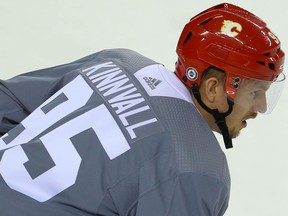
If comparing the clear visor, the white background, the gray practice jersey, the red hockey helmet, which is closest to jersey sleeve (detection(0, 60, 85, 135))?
the gray practice jersey

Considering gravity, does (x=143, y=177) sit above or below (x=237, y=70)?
below

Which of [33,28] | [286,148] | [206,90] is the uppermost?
[206,90]

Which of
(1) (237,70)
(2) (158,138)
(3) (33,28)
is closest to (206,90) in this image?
(1) (237,70)

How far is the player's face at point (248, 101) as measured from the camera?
1.68 m

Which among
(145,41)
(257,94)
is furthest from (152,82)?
(145,41)

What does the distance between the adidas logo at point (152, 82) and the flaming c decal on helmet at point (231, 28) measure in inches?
7.3

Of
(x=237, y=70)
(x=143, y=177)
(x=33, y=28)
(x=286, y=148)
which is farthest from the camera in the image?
(x=33, y=28)

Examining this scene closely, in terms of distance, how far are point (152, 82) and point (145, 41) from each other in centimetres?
134

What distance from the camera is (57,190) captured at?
1525 millimetres

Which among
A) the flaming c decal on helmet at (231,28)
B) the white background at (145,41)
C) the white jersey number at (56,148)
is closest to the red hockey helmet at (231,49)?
the flaming c decal on helmet at (231,28)

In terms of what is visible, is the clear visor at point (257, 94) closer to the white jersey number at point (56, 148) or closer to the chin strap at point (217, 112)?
the chin strap at point (217, 112)

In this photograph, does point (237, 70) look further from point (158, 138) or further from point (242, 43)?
point (158, 138)

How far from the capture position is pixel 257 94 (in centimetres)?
169

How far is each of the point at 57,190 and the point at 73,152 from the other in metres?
0.08
